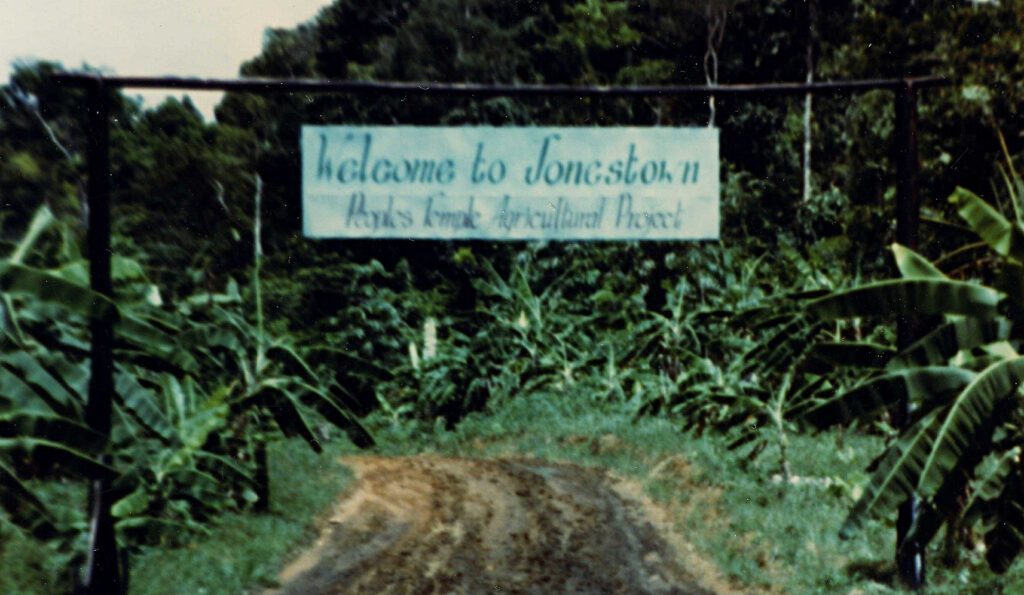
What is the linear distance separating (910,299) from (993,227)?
714 mm

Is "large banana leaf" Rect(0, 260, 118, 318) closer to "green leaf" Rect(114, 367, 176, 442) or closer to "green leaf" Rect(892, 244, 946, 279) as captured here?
"green leaf" Rect(114, 367, 176, 442)

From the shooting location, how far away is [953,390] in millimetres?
6926

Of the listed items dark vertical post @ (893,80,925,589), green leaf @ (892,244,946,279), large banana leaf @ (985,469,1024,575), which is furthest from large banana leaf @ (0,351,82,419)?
large banana leaf @ (985,469,1024,575)

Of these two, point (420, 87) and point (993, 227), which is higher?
point (420, 87)

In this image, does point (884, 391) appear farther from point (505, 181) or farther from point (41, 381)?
point (41, 381)

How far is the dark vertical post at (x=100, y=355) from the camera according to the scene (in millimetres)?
7559

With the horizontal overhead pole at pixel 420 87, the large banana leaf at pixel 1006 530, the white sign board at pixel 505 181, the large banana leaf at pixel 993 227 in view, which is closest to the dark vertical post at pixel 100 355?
the horizontal overhead pole at pixel 420 87

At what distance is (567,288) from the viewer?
1966 cm

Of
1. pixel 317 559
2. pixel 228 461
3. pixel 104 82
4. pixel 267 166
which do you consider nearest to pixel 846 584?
pixel 317 559

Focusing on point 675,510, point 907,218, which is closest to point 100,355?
point 907,218

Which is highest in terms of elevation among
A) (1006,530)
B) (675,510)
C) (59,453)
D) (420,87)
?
(420,87)

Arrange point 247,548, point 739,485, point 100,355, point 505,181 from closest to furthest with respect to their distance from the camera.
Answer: point 100,355 < point 505,181 < point 247,548 < point 739,485

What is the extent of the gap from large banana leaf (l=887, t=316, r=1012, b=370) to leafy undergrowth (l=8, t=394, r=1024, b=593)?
1.28 m

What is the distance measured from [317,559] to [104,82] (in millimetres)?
3952
